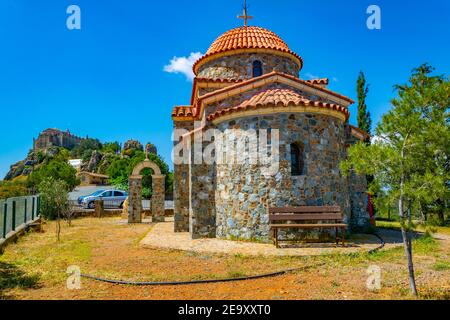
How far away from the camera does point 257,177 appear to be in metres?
9.14

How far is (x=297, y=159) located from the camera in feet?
31.1

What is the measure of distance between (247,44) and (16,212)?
11476 mm

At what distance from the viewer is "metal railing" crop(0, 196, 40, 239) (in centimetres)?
1049

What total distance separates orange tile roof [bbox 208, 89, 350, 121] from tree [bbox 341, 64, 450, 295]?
384 cm

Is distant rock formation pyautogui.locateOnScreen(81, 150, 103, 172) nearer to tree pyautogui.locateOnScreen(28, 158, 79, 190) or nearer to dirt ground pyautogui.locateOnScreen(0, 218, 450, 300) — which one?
tree pyautogui.locateOnScreen(28, 158, 79, 190)

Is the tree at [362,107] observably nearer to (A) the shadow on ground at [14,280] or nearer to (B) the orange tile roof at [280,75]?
(B) the orange tile roof at [280,75]

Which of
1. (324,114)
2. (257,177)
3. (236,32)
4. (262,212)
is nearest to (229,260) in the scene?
(262,212)

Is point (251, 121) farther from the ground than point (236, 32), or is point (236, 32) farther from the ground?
point (236, 32)

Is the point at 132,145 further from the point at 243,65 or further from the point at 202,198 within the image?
the point at 202,198

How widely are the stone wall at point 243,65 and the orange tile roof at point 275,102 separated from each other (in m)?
3.03

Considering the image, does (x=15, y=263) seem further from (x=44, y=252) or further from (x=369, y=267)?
(x=369, y=267)

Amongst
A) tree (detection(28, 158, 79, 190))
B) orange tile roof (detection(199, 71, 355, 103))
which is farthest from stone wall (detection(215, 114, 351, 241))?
tree (detection(28, 158, 79, 190))

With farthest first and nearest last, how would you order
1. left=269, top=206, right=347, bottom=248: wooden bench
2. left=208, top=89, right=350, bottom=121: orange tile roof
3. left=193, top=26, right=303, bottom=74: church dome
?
left=193, top=26, right=303, bottom=74: church dome → left=208, top=89, right=350, bottom=121: orange tile roof → left=269, top=206, right=347, bottom=248: wooden bench
